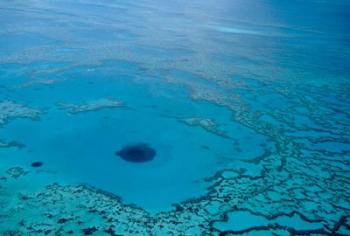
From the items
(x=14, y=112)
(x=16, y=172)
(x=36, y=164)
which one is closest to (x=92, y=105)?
(x=14, y=112)

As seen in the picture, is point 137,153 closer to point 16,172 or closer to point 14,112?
point 16,172

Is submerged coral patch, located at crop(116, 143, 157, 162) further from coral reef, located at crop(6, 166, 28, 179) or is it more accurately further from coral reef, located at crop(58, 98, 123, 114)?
coral reef, located at crop(58, 98, 123, 114)

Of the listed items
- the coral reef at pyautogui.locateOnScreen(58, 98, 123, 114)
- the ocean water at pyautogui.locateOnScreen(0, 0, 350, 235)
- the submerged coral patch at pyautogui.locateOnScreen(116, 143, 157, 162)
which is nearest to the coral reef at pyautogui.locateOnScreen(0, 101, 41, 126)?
the ocean water at pyautogui.locateOnScreen(0, 0, 350, 235)

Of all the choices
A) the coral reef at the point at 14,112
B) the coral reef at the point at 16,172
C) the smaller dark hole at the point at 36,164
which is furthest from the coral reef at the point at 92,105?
the coral reef at the point at 16,172

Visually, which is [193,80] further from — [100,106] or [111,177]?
[111,177]

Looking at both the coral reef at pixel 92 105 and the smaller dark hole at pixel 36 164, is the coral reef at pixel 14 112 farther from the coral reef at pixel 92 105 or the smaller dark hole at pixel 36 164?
the smaller dark hole at pixel 36 164
